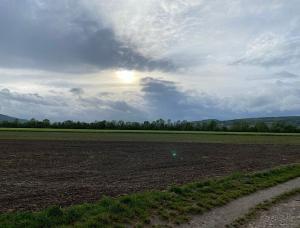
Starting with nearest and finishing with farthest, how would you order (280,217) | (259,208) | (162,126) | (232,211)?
(280,217) < (232,211) < (259,208) < (162,126)

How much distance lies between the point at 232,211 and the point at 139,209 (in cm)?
359

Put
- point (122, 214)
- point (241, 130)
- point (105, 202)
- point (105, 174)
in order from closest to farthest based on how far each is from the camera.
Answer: point (122, 214) < point (105, 202) < point (105, 174) < point (241, 130)

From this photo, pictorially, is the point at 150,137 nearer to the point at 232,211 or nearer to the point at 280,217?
the point at 232,211

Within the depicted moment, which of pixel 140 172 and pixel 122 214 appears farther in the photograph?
pixel 140 172

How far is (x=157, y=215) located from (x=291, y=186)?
11.2 m

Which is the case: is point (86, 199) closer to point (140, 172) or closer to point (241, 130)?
point (140, 172)

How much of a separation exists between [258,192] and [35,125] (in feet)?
491

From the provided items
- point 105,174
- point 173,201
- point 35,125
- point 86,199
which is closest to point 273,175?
point 105,174

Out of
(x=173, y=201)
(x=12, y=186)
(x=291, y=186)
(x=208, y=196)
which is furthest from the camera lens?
(x=291, y=186)

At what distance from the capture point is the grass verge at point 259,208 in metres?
13.7

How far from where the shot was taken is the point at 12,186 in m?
19.6

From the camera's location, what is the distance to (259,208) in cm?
1600

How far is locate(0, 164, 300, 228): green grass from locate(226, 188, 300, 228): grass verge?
1354 mm

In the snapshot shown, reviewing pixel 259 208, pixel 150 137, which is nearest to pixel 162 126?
pixel 150 137
